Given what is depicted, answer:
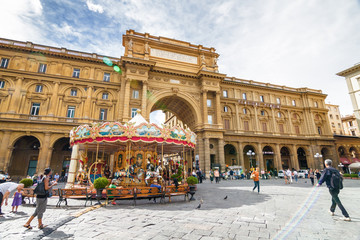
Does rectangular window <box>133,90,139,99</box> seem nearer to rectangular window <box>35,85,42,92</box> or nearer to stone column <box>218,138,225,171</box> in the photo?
rectangular window <box>35,85,42,92</box>

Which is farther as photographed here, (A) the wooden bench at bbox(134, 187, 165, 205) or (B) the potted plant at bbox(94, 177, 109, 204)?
(A) the wooden bench at bbox(134, 187, 165, 205)

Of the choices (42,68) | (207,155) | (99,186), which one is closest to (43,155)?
(42,68)

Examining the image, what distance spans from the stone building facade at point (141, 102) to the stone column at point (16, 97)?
3.8 inches

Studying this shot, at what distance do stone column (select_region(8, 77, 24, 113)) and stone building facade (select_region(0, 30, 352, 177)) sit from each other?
97 millimetres

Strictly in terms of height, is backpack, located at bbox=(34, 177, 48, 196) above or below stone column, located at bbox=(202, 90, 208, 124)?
below

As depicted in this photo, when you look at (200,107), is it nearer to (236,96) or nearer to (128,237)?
(236,96)

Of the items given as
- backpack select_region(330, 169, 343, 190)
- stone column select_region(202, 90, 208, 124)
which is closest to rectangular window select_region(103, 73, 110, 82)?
stone column select_region(202, 90, 208, 124)

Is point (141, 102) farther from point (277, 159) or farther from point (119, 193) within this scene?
point (277, 159)

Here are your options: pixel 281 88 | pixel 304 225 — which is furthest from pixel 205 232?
pixel 281 88

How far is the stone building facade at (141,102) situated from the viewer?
23.1 m

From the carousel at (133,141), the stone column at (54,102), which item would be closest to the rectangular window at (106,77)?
the stone column at (54,102)

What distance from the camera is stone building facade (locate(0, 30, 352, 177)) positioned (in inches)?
910

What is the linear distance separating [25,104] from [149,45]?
18.5 m

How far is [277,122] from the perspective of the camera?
35.5 metres
